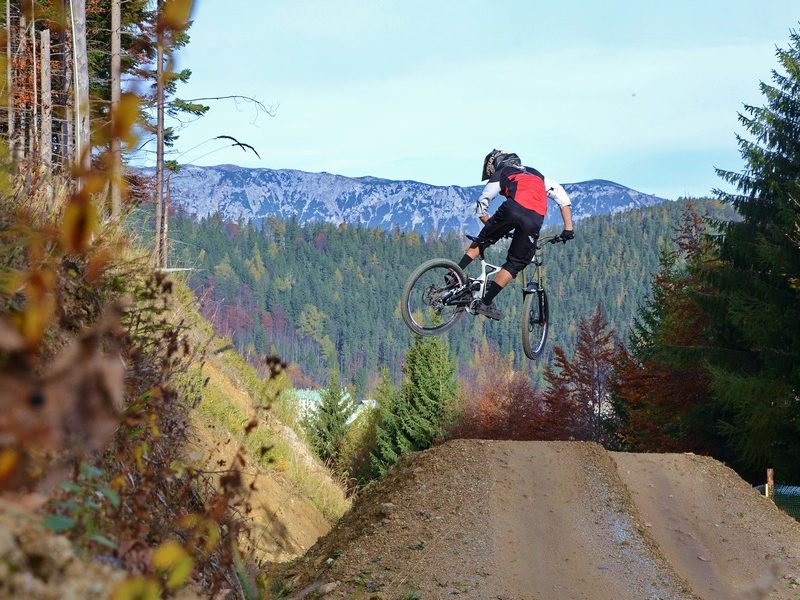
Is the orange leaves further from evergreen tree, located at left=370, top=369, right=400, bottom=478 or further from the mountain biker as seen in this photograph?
evergreen tree, located at left=370, top=369, right=400, bottom=478

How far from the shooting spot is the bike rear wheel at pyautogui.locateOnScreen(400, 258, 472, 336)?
10.4 m

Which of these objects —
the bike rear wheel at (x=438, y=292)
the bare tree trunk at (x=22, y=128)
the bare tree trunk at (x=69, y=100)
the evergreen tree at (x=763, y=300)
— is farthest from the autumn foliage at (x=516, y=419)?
the bike rear wheel at (x=438, y=292)

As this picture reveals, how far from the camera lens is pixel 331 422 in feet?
243

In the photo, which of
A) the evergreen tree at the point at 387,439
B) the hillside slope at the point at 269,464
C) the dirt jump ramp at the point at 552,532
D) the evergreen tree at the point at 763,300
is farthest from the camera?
the evergreen tree at the point at 387,439

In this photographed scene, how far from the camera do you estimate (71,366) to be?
3.52 ft

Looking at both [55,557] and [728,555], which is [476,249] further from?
[55,557]

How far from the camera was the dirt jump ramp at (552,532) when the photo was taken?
9.16 m

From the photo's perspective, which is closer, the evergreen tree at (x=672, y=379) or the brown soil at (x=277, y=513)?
the brown soil at (x=277, y=513)

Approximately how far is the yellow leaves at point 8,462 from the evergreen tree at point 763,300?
85.4 ft

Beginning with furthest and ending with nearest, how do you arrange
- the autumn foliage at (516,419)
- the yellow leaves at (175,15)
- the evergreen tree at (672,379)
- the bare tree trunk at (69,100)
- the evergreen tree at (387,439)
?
1. the evergreen tree at (387,439)
2. the autumn foliage at (516,419)
3. the evergreen tree at (672,379)
4. the bare tree trunk at (69,100)
5. the yellow leaves at (175,15)

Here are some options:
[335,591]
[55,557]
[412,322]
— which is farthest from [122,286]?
[55,557]

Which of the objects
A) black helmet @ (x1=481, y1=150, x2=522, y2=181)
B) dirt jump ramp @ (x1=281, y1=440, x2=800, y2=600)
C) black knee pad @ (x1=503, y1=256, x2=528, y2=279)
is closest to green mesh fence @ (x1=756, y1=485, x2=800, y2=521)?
dirt jump ramp @ (x1=281, y1=440, x2=800, y2=600)

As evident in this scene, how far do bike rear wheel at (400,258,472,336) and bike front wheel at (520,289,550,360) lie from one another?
956 millimetres

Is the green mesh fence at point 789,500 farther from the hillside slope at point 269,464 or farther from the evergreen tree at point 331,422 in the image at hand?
the evergreen tree at point 331,422
